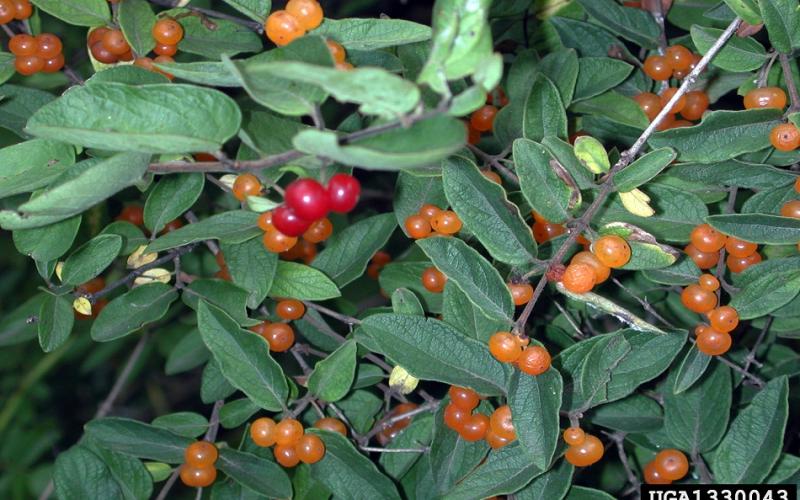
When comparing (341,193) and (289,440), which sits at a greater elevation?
(341,193)

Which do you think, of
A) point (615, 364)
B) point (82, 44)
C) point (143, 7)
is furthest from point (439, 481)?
point (82, 44)

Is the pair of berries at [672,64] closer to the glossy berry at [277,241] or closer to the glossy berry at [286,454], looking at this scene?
the glossy berry at [277,241]

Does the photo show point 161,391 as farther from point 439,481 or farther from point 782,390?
point 782,390

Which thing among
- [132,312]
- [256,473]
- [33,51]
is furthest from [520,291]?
[33,51]

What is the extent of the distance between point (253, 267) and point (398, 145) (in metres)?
0.60

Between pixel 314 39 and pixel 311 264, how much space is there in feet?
2.08

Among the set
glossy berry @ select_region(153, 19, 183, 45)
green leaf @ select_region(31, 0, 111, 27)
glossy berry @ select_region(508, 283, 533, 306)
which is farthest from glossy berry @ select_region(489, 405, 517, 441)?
green leaf @ select_region(31, 0, 111, 27)

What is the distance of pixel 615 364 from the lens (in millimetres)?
1235

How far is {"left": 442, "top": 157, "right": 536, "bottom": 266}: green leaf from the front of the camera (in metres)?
1.17

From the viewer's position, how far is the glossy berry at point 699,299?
1322 mm

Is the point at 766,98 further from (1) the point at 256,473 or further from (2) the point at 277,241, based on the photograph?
(1) the point at 256,473

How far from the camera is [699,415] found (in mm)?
1409

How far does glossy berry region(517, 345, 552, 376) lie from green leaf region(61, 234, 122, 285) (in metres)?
0.61

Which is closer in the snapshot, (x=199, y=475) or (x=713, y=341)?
(x=713, y=341)
